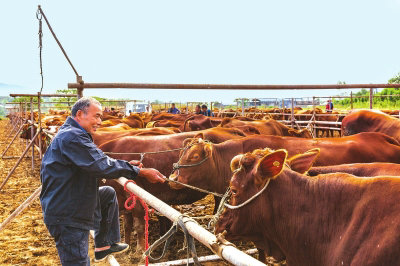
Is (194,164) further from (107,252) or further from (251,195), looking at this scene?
(251,195)

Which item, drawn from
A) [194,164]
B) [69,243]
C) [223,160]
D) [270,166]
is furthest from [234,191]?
[223,160]

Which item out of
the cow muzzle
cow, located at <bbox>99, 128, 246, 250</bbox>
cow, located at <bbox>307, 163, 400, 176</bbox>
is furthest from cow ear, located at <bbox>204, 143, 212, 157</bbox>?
cow, located at <bbox>307, 163, 400, 176</bbox>

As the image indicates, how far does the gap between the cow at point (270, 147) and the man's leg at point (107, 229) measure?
1943 mm

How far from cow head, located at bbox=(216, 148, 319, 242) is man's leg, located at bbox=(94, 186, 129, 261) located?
874 mm

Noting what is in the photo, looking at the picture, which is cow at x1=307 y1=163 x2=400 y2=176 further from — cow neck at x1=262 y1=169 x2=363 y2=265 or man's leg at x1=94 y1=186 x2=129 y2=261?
man's leg at x1=94 y1=186 x2=129 y2=261

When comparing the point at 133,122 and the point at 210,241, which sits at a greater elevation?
the point at 210,241

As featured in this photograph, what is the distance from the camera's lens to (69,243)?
257cm

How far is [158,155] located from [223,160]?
113 cm

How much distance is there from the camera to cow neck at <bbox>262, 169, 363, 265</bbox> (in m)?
2.48

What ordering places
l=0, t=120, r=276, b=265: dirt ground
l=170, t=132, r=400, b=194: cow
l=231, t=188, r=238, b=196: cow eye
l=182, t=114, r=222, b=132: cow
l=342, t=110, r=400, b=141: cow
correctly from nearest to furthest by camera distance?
l=231, t=188, r=238, b=196: cow eye < l=170, t=132, r=400, b=194: cow < l=0, t=120, r=276, b=265: dirt ground < l=342, t=110, r=400, b=141: cow < l=182, t=114, r=222, b=132: cow

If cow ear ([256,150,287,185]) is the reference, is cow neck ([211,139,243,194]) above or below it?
below

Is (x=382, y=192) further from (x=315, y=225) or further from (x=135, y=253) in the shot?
(x=135, y=253)

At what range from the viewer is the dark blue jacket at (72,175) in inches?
99.7

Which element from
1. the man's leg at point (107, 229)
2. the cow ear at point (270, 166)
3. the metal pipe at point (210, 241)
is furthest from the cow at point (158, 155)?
the metal pipe at point (210, 241)
